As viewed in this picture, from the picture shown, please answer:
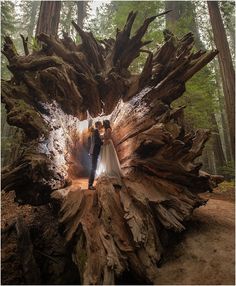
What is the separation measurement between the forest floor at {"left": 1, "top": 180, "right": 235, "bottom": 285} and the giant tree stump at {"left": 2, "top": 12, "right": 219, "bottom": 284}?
0.31 m

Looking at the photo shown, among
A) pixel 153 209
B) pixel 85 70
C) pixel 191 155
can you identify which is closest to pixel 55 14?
pixel 85 70

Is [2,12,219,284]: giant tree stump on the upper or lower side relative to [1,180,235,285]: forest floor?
upper

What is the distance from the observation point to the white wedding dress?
21.3 feet

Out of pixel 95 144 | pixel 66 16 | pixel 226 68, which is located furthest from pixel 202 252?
pixel 66 16

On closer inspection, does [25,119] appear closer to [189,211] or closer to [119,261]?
[119,261]

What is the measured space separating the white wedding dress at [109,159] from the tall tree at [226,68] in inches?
213

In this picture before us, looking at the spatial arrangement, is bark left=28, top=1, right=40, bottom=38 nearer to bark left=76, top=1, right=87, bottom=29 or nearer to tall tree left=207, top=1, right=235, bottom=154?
bark left=76, top=1, right=87, bottom=29

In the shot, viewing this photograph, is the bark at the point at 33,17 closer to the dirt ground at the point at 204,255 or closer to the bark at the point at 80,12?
the bark at the point at 80,12

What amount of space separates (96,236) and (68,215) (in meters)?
0.57

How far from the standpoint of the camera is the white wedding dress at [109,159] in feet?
21.3

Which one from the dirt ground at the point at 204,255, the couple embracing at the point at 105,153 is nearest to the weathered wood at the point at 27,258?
the dirt ground at the point at 204,255

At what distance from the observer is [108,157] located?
6703 millimetres

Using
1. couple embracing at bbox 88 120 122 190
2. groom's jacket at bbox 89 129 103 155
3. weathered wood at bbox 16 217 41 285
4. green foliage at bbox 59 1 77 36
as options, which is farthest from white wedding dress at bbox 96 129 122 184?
green foliage at bbox 59 1 77 36

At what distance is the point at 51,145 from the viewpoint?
545cm
